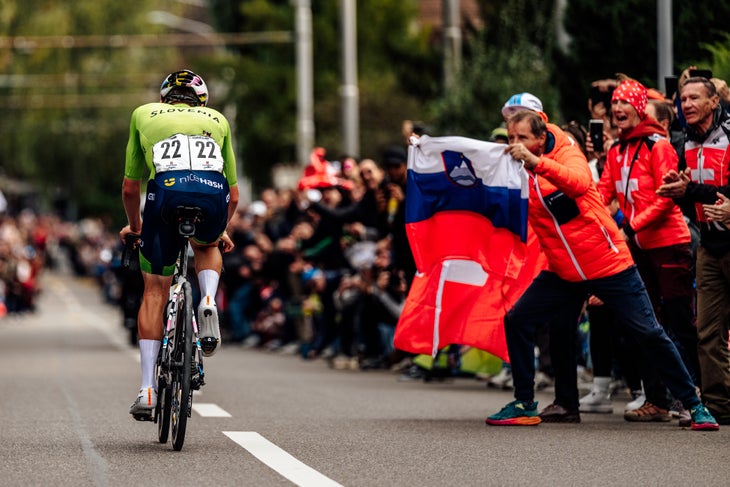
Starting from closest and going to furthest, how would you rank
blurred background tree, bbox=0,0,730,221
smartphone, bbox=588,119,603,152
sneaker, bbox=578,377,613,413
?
smartphone, bbox=588,119,603,152, sneaker, bbox=578,377,613,413, blurred background tree, bbox=0,0,730,221

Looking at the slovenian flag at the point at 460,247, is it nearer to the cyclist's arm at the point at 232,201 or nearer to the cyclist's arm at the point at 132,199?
the cyclist's arm at the point at 232,201

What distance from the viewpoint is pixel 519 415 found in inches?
449

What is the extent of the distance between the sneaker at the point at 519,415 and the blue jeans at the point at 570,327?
5cm

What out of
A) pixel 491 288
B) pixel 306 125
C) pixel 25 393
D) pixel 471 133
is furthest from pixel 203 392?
pixel 306 125

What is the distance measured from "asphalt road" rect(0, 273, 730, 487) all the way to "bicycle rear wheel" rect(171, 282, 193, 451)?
15 centimetres

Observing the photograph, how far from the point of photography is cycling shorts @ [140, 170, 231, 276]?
31.8ft

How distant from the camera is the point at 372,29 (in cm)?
4528

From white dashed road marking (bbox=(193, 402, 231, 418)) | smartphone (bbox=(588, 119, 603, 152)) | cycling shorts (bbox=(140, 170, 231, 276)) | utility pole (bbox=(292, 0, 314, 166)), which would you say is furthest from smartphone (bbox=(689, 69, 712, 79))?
utility pole (bbox=(292, 0, 314, 166))

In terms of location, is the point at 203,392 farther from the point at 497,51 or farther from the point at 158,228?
the point at 497,51

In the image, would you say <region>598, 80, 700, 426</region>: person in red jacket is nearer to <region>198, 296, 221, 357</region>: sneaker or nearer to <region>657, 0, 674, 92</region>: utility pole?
<region>198, 296, 221, 357</region>: sneaker

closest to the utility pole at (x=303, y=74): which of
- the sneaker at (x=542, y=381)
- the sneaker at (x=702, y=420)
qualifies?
the sneaker at (x=542, y=381)

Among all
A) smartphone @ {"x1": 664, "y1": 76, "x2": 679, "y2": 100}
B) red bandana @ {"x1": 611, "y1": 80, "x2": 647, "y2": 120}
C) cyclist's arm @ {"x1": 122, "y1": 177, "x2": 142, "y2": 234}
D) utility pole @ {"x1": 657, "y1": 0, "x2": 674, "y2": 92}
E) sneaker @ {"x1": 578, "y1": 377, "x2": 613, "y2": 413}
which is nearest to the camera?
cyclist's arm @ {"x1": 122, "y1": 177, "x2": 142, "y2": 234}

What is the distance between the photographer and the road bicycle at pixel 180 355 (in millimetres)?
9508

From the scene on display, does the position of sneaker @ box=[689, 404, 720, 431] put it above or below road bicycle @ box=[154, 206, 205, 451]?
below
